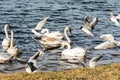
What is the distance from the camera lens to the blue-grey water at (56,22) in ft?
55.0

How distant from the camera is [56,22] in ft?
84.0

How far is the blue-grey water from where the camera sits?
1675 centimetres

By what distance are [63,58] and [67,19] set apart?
9.75 meters

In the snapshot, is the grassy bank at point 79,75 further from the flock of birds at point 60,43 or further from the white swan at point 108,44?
the white swan at point 108,44

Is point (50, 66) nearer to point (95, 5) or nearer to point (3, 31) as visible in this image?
point (3, 31)

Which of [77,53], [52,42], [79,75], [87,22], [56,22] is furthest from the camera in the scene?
[56,22]

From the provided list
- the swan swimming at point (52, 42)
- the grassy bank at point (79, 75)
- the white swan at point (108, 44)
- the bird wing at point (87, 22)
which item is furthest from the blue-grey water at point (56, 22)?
the grassy bank at point (79, 75)

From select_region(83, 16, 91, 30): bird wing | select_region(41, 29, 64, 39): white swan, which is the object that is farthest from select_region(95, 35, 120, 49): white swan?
select_region(41, 29, 64, 39): white swan

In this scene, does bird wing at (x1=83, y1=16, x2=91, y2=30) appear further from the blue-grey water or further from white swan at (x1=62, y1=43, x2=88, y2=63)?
the blue-grey water

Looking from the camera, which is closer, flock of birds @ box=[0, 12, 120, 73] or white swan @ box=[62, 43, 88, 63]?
flock of birds @ box=[0, 12, 120, 73]

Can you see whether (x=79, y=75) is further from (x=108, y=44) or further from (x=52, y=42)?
(x=52, y=42)

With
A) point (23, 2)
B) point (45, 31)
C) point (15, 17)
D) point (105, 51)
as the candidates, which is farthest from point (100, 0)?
point (105, 51)

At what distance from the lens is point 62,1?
35.3 m

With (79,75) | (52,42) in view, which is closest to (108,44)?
(52,42)
